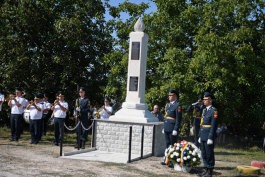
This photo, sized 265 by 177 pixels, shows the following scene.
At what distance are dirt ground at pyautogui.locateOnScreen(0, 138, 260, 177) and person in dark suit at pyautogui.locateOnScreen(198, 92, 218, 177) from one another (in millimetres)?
498

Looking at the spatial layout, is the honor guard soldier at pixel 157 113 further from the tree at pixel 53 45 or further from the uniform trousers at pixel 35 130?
the tree at pixel 53 45

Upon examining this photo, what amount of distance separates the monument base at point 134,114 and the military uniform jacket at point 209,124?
3219 millimetres

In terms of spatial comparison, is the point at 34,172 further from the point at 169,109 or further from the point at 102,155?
the point at 169,109

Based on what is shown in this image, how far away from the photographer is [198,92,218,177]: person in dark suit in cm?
973

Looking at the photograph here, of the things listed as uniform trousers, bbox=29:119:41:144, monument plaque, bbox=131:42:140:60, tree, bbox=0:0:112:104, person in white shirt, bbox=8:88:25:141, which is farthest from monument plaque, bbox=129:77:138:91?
tree, bbox=0:0:112:104

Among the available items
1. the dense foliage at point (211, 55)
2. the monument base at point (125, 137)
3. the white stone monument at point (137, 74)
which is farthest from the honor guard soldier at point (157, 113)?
the monument base at point (125, 137)

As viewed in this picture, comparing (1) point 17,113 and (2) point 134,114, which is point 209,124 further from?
(1) point 17,113

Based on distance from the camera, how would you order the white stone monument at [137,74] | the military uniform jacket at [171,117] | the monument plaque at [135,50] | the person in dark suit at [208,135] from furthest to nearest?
the monument plaque at [135,50] → the white stone monument at [137,74] → the military uniform jacket at [171,117] → the person in dark suit at [208,135]

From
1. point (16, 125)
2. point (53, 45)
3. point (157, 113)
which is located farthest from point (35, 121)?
point (53, 45)

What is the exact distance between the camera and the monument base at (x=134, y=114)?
43.3 feet

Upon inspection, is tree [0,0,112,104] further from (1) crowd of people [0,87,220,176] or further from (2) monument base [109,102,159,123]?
(2) monument base [109,102,159,123]

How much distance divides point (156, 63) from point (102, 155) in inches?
364

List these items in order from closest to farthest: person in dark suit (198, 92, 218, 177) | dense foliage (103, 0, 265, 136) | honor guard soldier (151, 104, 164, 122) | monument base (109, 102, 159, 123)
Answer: person in dark suit (198, 92, 218, 177) < monument base (109, 102, 159, 123) < honor guard soldier (151, 104, 164, 122) < dense foliage (103, 0, 265, 136)

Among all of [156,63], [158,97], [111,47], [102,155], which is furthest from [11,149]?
[111,47]
